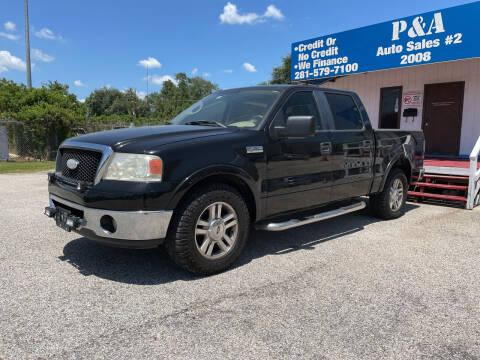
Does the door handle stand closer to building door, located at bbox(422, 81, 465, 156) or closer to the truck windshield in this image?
the truck windshield

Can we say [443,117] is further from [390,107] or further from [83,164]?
[83,164]

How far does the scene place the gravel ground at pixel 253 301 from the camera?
2.40 meters

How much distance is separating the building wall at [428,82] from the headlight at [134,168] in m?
10.2

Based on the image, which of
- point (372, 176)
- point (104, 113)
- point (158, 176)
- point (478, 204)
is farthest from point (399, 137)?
point (104, 113)

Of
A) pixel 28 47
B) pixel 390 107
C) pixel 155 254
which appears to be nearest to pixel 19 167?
pixel 155 254

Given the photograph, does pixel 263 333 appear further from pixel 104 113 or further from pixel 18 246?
pixel 104 113

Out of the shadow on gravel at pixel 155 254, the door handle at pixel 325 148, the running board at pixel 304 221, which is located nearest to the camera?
the shadow on gravel at pixel 155 254

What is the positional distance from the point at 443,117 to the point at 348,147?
773 cm

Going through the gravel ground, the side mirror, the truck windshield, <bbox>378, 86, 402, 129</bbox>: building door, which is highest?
<bbox>378, 86, 402, 129</bbox>: building door

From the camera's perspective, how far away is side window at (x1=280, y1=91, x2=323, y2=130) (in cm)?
420

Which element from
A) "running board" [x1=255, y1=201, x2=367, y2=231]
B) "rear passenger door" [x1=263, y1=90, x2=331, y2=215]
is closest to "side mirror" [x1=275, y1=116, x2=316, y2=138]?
"rear passenger door" [x1=263, y1=90, x2=331, y2=215]

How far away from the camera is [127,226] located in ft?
9.98

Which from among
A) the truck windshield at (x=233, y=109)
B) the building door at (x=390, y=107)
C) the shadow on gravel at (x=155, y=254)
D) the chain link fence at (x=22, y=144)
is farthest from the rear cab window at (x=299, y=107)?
the chain link fence at (x=22, y=144)

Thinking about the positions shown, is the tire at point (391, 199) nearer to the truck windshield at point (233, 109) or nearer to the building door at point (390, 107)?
the truck windshield at point (233, 109)
